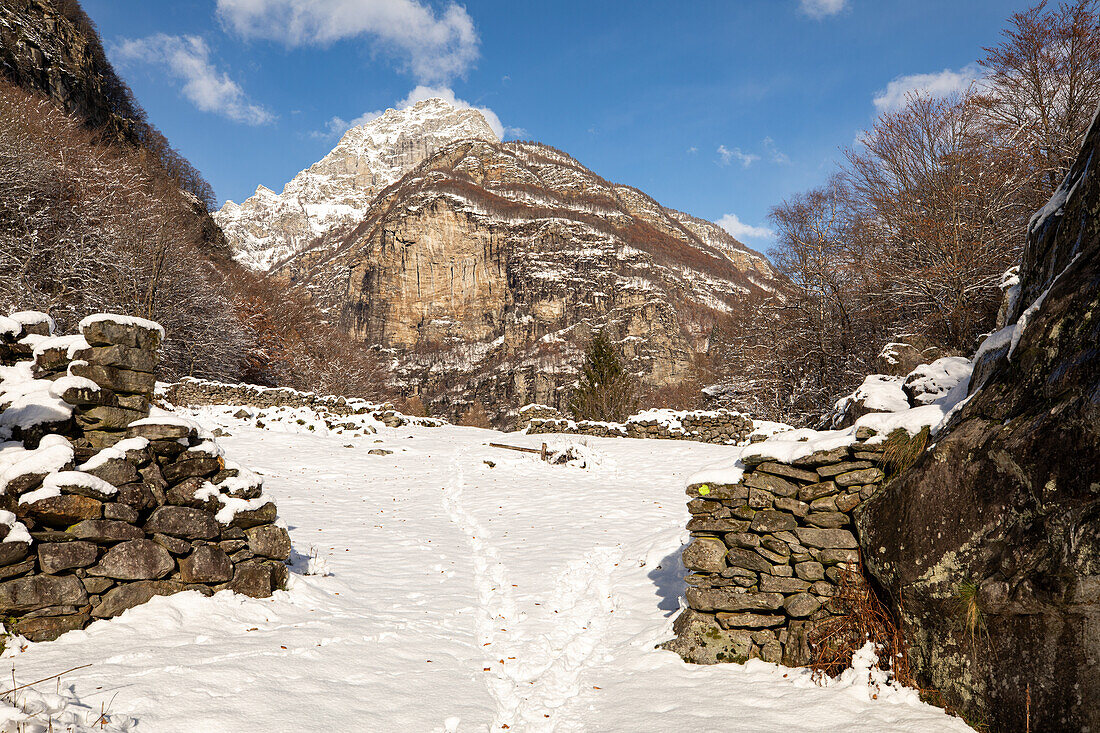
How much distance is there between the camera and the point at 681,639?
496 cm

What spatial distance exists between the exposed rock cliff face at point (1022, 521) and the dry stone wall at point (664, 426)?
1572cm

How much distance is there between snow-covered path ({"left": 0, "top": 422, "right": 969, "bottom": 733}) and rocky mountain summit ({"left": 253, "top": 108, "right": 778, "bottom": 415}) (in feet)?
313

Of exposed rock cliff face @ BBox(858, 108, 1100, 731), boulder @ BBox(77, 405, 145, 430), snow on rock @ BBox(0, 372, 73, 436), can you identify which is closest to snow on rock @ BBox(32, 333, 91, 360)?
snow on rock @ BBox(0, 372, 73, 436)

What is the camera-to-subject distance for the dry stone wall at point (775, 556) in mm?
4555

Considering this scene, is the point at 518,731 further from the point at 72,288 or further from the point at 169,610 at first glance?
the point at 72,288

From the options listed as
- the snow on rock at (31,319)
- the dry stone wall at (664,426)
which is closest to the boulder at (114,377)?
the snow on rock at (31,319)

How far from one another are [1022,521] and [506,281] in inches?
5787

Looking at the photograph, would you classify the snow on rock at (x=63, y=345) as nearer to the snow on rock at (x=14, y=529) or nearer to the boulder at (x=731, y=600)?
the snow on rock at (x=14, y=529)

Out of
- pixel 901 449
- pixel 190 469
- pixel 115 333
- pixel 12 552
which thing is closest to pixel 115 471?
pixel 190 469

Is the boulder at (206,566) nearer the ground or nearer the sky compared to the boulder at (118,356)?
nearer the ground

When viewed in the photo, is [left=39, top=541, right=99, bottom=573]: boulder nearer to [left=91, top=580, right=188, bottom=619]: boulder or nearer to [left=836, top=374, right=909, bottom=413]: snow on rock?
[left=91, top=580, right=188, bottom=619]: boulder

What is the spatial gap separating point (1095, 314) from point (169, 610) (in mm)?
7286


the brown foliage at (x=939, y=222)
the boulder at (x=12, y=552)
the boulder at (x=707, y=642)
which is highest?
the brown foliage at (x=939, y=222)

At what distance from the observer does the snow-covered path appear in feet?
12.1
